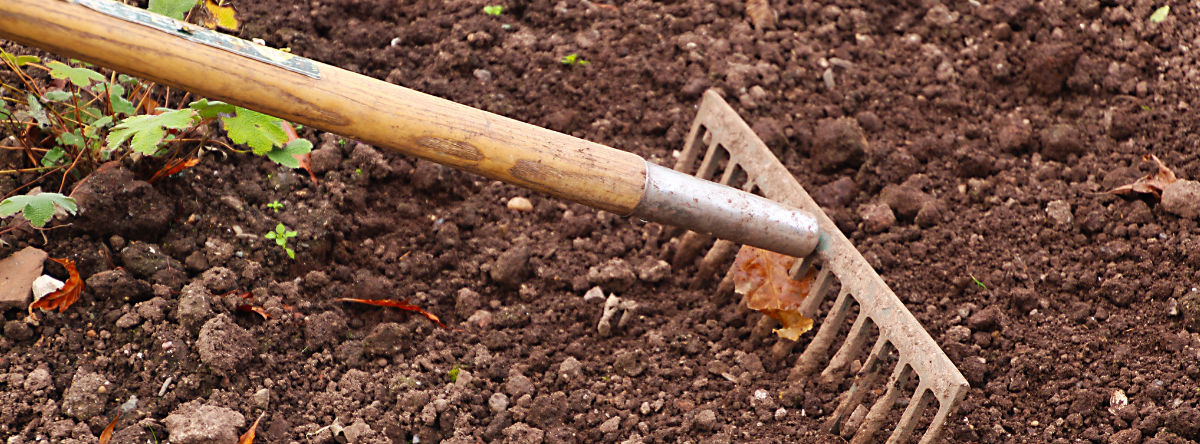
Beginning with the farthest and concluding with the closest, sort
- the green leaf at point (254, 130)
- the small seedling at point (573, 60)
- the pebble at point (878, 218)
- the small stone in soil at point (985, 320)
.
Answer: the small seedling at point (573, 60), the pebble at point (878, 218), the small stone in soil at point (985, 320), the green leaf at point (254, 130)

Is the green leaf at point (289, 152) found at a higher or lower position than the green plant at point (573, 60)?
lower

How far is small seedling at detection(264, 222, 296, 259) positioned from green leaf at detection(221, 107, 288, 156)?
45 centimetres

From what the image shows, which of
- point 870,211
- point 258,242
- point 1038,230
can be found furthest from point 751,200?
point 258,242

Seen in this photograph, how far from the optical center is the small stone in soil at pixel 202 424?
2.00 metres

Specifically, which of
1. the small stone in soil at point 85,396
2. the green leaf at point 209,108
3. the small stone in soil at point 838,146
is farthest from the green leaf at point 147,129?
the small stone in soil at point 838,146

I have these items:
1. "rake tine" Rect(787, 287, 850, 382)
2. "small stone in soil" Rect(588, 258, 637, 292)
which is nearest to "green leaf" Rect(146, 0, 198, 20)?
"small stone in soil" Rect(588, 258, 637, 292)

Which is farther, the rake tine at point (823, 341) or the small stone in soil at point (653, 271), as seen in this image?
the small stone in soil at point (653, 271)

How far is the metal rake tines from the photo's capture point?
2158 mm

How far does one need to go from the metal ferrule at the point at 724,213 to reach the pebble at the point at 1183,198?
1.20 metres

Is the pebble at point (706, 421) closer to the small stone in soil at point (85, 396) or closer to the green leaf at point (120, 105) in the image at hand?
the small stone in soil at point (85, 396)

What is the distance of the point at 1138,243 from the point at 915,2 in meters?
1.39

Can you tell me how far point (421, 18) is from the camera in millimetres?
3295

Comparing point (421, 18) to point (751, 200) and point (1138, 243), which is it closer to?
point (751, 200)

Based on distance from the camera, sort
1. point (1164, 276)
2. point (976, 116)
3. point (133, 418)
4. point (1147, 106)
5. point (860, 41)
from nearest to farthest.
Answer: point (133, 418) → point (1164, 276) → point (1147, 106) → point (976, 116) → point (860, 41)
